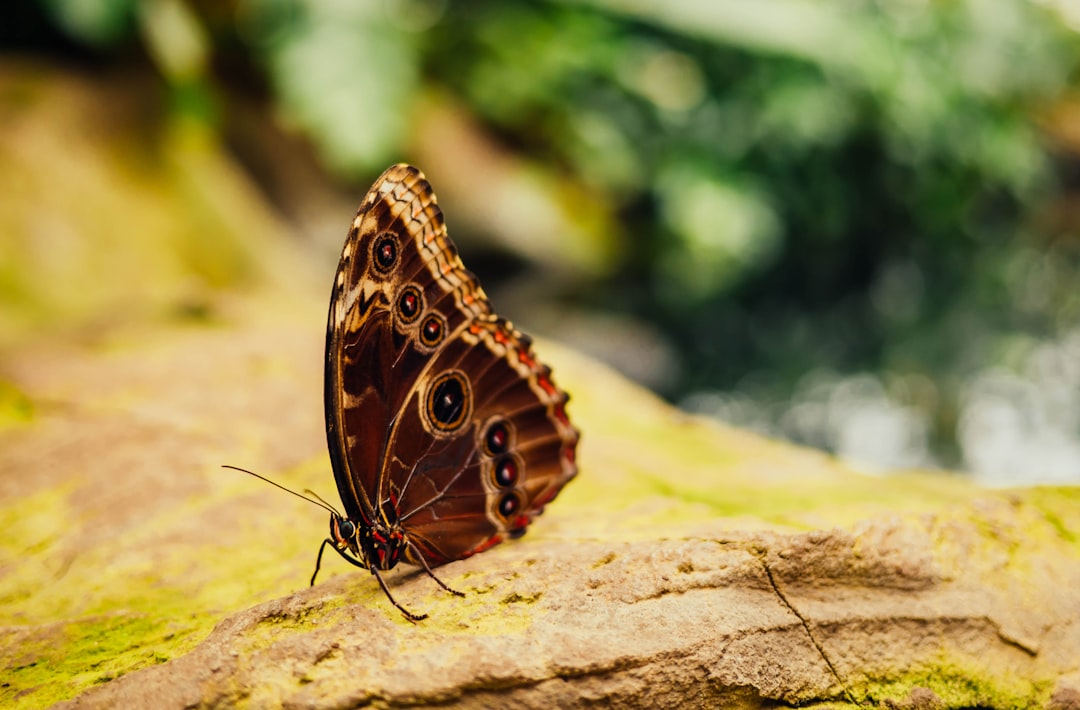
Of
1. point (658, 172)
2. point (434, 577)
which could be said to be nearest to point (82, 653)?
point (434, 577)

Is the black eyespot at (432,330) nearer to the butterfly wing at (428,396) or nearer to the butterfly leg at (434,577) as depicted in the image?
the butterfly wing at (428,396)

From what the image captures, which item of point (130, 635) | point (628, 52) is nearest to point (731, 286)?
point (628, 52)

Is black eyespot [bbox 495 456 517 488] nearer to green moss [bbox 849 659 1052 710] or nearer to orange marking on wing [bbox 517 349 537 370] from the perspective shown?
orange marking on wing [bbox 517 349 537 370]

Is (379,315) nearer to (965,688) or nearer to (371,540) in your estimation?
(371,540)

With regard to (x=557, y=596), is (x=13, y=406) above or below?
above

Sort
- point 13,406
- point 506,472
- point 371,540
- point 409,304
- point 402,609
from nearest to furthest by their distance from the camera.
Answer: point 402,609, point 371,540, point 409,304, point 506,472, point 13,406

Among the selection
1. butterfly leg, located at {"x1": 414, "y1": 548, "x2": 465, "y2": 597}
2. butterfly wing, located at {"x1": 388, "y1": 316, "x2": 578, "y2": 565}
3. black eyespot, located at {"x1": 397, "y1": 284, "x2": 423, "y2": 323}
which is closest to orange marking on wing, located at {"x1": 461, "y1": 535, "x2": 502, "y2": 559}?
butterfly wing, located at {"x1": 388, "y1": 316, "x2": 578, "y2": 565}

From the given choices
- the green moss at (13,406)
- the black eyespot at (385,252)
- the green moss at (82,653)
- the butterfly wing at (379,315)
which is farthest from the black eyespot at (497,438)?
the green moss at (13,406)
